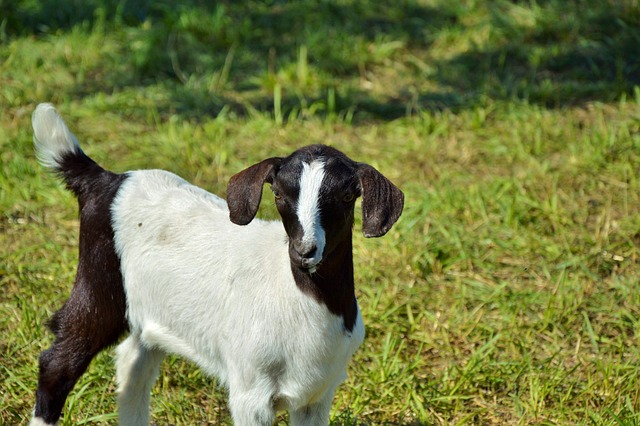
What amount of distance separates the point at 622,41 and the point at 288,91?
104 inches

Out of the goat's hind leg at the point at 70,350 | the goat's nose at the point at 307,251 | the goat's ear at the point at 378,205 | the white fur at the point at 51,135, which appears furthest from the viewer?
the white fur at the point at 51,135

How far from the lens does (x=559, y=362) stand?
14.4ft

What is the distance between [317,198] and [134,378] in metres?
1.28

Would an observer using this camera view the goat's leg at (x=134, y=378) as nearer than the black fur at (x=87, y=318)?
No

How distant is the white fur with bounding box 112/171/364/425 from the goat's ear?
0.17 metres

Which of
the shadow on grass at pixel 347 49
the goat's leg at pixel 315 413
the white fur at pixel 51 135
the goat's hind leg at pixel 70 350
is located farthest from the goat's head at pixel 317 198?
the shadow on grass at pixel 347 49

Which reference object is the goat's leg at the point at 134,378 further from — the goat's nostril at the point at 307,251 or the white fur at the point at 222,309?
the goat's nostril at the point at 307,251

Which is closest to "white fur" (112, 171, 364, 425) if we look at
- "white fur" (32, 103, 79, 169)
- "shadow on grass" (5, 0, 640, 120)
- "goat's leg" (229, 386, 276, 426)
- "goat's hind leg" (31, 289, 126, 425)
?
"goat's leg" (229, 386, 276, 426)

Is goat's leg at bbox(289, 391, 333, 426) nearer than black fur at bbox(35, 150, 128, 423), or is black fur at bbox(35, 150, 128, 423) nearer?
goat's leg at bbox(289, 391, 333, 426)

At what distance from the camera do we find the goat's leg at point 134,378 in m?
3.79

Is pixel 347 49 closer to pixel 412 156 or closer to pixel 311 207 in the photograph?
pixel 412 156

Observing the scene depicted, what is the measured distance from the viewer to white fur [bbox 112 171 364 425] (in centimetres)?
324

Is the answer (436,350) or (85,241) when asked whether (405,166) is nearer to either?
(436,350)

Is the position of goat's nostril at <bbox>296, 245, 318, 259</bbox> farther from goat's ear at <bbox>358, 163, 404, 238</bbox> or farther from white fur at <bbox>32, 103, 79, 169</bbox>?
white fur at <bbox>32, 103, 79, 169</bbox>
